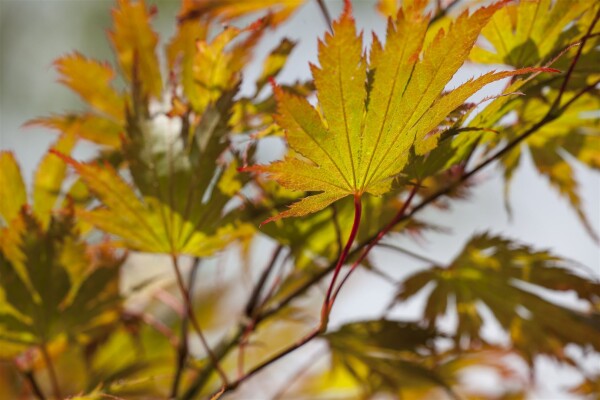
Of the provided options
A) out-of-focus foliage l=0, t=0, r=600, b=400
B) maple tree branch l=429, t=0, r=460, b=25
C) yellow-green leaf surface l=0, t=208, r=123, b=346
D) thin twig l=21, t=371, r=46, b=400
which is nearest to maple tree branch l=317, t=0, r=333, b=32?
out-of-focus foliage l=0, t=0, r=600, b=400

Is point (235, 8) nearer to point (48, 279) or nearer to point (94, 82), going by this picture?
point (94, 82)

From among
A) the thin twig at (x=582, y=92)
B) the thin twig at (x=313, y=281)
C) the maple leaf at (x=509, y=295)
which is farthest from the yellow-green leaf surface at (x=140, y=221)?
the thin twig at (x=582, y=92)

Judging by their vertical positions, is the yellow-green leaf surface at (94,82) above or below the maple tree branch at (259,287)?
above

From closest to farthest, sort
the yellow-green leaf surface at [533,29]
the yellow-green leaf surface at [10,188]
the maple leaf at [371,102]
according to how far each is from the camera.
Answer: the maple leaf at [371,102] → the yellow-green leaf surface at [533,29] → the yellow-green leaf surface at [10,188]

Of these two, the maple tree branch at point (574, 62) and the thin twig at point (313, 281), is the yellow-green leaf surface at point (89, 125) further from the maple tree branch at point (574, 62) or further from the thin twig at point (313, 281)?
the maple tree branch at point (574, 62)

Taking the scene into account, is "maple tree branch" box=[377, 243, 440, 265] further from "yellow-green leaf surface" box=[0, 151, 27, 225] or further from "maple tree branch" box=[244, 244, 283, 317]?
"yellow-green leaf surface" box=[0, 151, 27, 225]

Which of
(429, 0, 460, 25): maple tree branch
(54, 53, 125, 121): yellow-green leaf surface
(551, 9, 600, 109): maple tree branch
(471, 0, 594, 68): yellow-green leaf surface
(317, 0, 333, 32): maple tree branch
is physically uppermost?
(54, 53, 125, 121): yellow-green leaf surface

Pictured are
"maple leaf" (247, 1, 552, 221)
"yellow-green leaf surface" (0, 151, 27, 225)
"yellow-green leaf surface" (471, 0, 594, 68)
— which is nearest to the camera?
"maple leaf" (247, 1, 552, 221)
